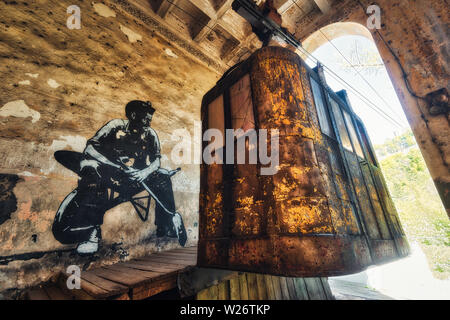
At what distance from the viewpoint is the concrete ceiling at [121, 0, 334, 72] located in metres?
4.55

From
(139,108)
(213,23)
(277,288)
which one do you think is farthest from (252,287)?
(213,23)

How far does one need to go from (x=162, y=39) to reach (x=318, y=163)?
482 centimetres

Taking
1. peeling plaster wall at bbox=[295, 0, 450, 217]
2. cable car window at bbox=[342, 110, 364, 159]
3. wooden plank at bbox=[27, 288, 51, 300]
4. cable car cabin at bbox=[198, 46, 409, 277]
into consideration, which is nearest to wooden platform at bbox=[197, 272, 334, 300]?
cable car cabin at bbox=[198, 46, 409, 277]

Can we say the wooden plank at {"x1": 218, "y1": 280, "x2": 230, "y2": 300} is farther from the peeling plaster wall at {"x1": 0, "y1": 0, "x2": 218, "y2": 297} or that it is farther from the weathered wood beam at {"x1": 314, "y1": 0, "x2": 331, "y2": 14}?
the weathered wood beam at {"x1": 314, "y1": 0, "x2": 331, "y2": 14}

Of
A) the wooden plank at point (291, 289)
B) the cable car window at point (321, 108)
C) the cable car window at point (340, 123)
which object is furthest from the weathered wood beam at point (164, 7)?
the wooden plank at point (291, 289)

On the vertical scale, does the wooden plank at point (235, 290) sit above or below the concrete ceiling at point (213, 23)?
below

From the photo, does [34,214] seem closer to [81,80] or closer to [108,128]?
[108,128]

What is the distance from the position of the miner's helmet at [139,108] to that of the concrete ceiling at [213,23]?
225cm

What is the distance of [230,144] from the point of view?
2088 millimetres

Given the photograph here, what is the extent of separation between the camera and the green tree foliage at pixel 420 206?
12.9 m

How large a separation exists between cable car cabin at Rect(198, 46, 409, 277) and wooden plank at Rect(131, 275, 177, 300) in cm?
32

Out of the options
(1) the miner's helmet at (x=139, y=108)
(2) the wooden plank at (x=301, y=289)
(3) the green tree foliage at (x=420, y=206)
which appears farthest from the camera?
(3) the green tree foliage at (x=420, y=206)

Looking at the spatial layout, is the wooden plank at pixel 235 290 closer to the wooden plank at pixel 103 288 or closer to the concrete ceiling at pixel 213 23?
the wooden plank at pixel 103 288
